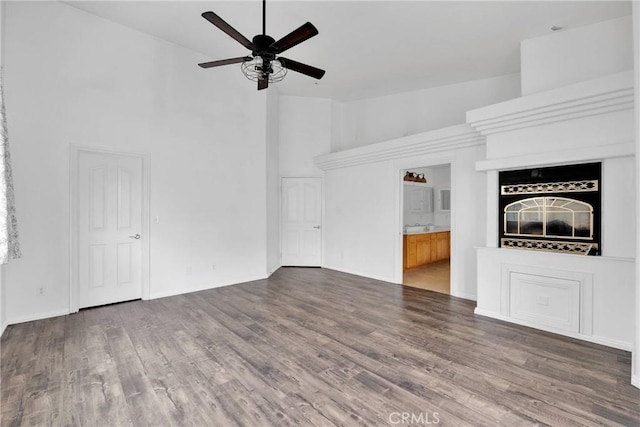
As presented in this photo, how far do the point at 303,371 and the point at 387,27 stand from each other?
4.03 metres

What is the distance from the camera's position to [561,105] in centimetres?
309

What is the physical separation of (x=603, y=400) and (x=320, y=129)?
5.92 meters

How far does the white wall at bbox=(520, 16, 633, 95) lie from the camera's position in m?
3.14

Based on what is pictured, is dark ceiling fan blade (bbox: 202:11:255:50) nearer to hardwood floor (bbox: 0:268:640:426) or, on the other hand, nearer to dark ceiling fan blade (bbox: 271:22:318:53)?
dark ceiling fan blade (bbox: 271:22:318:53)

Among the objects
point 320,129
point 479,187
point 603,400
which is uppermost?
point 320,129

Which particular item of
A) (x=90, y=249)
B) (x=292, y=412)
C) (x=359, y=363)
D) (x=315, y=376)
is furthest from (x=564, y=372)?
(x=90, y=249)

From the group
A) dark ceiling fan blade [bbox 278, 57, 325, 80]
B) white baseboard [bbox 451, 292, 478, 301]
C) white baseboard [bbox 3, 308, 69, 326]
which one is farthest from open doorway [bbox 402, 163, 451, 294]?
white baseboard [bbox 3, 308, 69, 326]

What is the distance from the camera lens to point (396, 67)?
4824 millimetres

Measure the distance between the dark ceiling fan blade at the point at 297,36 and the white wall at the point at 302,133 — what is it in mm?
4001

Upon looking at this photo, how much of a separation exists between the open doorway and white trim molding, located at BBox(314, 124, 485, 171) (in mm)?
857

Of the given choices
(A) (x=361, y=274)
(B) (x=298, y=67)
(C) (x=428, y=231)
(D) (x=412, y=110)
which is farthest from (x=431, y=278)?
(B) (x=298, y=67)

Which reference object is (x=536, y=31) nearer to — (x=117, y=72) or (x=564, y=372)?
(x=564, y=372)

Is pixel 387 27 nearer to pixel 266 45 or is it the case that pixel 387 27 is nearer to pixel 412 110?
pixel 266 45

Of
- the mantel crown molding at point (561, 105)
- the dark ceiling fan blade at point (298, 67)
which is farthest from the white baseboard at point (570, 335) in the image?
the dark ceiling fan blade at point (298, 67)
